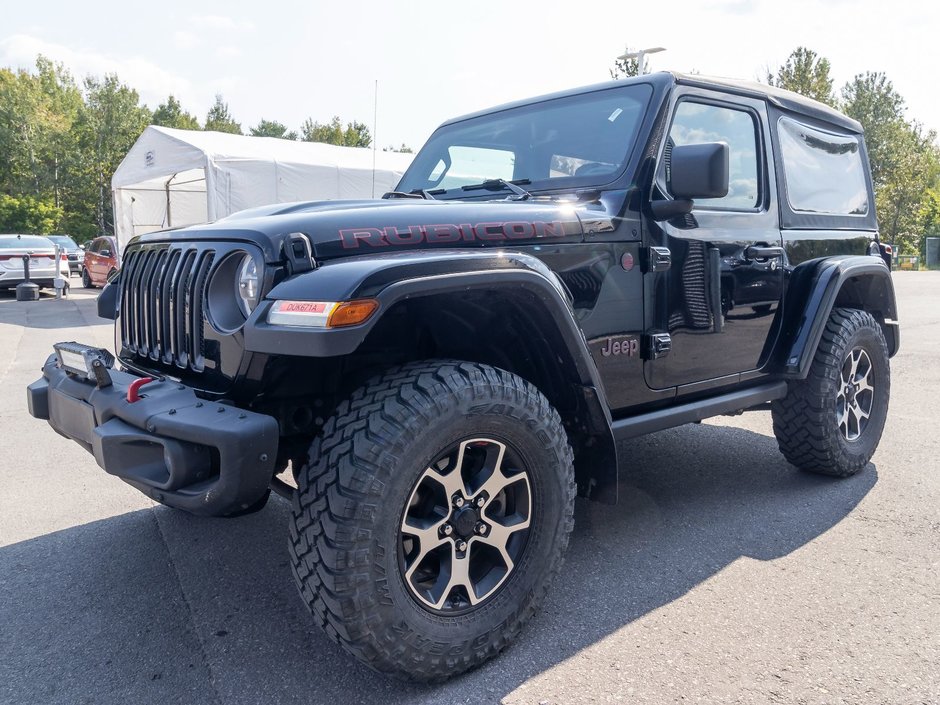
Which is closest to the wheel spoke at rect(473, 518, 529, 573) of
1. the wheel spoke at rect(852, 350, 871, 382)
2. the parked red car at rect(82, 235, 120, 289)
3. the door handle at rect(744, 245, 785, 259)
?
the door handle at rect(744, 245, 785, 259)

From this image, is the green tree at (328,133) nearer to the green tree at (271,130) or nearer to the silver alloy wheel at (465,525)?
the green tree at (271,130)

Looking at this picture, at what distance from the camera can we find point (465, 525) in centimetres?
229

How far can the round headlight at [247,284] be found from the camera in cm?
224

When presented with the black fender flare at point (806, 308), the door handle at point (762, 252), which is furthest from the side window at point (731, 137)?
the black fender flare at point (806, 308)

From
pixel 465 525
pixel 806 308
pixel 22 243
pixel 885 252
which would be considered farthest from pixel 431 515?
pixel 22 243

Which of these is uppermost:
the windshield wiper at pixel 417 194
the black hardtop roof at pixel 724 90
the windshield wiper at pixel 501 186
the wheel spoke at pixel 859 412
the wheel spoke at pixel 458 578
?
the black hardtop roof at pixel 724 90

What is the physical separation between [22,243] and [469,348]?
1869cm

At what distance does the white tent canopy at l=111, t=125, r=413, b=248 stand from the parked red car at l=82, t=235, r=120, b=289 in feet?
4.98

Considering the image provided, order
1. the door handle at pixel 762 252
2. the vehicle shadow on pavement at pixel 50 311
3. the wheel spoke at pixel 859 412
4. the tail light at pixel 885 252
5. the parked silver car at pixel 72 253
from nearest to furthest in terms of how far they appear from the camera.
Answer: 1. the door handle at pixel 762 252
2. the wheel spoke at pixel 859 412
3. the tail light at pixel 885 252
4. the vehicle shadow on pavement at pixel 50 311
5. the parked silver car at pixel 72 253

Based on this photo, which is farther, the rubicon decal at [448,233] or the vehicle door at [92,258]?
the vehicle door at [92,258]

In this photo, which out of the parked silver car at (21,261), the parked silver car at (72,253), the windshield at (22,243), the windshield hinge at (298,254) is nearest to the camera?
the windshield hinge at (298,254)

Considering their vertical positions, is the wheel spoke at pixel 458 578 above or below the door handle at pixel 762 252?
below

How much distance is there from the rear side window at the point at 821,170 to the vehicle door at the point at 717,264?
22 cm

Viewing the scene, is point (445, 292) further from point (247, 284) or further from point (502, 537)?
point (502, 537)
